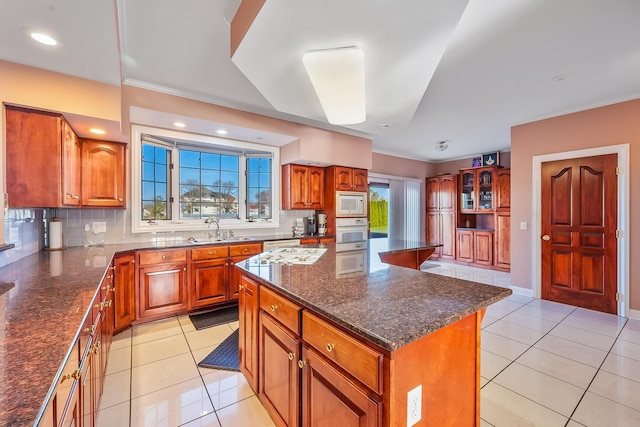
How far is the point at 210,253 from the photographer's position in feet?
10.9

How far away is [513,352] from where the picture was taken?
248 cm

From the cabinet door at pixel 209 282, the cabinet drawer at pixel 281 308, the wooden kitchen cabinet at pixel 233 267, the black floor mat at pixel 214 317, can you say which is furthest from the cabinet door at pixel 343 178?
the cabinet drawer at pixel 281 308

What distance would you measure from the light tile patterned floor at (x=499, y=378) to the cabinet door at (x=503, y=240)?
8.32 ft

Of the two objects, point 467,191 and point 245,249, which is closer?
point 245,249

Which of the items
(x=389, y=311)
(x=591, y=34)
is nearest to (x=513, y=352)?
(x=389, y=311)

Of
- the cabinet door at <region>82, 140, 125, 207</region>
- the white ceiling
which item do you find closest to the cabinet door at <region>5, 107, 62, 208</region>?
the white ceiling

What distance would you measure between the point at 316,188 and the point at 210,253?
203cm

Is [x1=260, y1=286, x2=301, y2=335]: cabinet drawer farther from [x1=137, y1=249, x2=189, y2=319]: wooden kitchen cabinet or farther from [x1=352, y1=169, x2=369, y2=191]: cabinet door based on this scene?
[x1=352, y1=169, x2=369, y2=191]: cabinet door

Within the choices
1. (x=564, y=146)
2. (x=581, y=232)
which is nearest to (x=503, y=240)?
(x=581, y=232)

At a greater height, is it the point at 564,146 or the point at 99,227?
the point at 564,146

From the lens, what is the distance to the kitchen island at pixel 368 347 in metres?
0.91

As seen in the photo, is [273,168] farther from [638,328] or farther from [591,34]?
[638,328]

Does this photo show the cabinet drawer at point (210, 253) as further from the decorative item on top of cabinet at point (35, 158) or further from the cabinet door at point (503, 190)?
the cabinet door at point (503, 190)

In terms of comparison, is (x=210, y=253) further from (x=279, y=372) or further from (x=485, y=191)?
(x=485, y=191)
